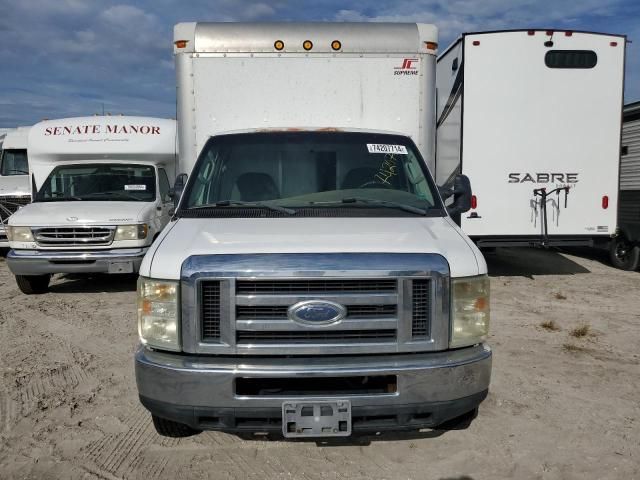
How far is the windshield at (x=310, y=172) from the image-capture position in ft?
14.1

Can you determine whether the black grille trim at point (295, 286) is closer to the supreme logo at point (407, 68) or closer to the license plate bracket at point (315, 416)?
the license plate bracket at point (315, 416)

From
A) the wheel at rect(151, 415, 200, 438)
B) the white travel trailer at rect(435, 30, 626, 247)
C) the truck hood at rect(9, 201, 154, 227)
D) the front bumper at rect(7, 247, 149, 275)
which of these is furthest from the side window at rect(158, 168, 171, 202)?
the wheel at rect(151, 415, 200, 438)

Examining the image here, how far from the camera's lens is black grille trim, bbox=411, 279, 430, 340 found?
10.4 feet

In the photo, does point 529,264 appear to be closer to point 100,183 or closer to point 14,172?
point 100,183

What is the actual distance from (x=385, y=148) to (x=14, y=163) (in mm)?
11825

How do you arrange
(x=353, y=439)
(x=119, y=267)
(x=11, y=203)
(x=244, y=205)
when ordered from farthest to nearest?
1. (x=11, y=203)
2. (x=119, y=267)
3. (x=244, y=205)
4. (x=353, y=439)

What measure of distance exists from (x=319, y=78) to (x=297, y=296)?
129 inches

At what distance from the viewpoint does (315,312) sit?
3.08m

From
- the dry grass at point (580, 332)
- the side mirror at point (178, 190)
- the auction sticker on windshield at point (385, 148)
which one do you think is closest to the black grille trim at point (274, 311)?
the side mirror at point (178, 190)

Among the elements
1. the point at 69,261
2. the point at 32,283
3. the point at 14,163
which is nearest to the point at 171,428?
the point at 69,261

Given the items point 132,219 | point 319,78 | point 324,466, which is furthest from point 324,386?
point 132,219

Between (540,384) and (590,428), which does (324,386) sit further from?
(540,384)

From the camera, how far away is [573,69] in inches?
340

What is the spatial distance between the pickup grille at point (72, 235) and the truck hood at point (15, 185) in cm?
485
